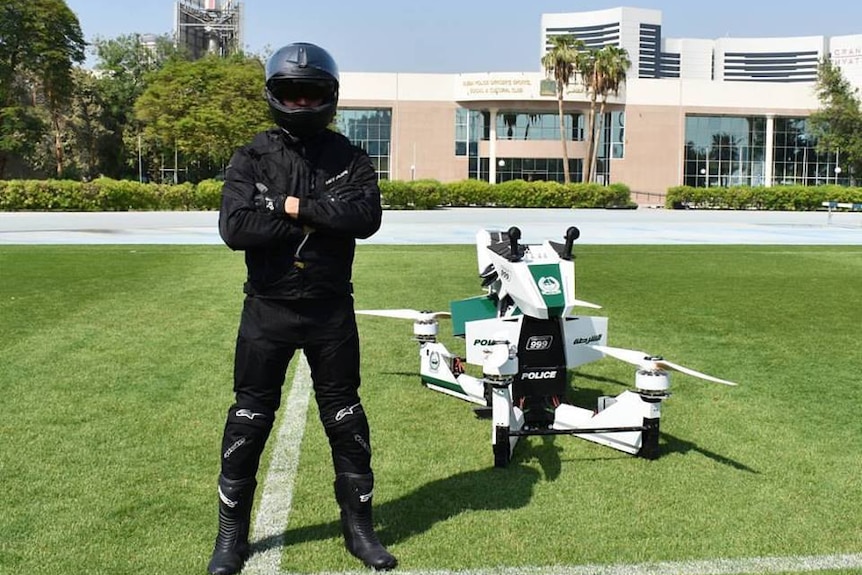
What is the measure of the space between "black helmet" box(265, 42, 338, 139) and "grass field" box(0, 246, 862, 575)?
177cm

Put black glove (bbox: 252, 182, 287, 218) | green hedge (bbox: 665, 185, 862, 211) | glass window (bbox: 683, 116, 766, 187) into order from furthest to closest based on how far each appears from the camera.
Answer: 1. glass window (bbox: 683, 116, 766, 187)
2. green hedge (bbox: 665, 185, 862, 211)
3. black glove (bbox: 252, 182, 287, 218)

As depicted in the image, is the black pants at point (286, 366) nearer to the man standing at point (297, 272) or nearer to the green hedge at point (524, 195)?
the man standing at point (297, 272)

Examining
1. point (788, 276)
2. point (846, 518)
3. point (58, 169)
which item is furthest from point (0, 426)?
point (58, 169)

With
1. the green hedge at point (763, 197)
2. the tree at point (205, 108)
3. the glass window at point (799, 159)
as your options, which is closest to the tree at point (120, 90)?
the tree at point (205, 108)

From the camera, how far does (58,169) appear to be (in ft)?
196

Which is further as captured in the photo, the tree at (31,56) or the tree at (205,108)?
the tree at (31,56)

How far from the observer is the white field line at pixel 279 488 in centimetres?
357

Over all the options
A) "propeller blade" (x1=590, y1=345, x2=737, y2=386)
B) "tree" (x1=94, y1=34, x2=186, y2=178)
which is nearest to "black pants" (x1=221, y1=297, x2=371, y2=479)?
"propeller blade" (x1=590, y1=345, x2=737, y2=386)

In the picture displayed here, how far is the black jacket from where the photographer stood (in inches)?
130

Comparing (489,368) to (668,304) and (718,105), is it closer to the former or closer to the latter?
(668,304)

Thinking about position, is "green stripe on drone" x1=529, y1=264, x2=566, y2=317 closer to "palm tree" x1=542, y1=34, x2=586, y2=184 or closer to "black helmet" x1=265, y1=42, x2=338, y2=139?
"black helmet" x1=265, y1=42, x2=338, y2=139

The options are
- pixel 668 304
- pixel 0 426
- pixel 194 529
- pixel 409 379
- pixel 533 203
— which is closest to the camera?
pixel 194 529

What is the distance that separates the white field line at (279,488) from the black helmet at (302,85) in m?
1.74

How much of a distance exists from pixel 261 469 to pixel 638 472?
2051 mm
